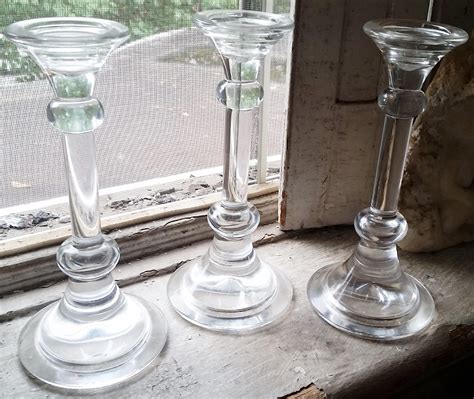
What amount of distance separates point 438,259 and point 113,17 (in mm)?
542

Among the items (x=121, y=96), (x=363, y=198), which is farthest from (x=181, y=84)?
(x=363, y=198)

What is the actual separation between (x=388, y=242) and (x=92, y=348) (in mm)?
357

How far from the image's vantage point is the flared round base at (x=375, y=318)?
0.67 meters

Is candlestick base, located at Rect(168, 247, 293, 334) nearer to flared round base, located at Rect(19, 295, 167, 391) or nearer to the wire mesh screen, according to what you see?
flared round base, located at Rect(19, 295, 167, 391)

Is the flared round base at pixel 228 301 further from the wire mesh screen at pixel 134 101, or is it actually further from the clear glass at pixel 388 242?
the wire mesh screen at pixel 134 101

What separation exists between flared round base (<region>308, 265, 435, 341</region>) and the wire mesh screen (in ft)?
0.89

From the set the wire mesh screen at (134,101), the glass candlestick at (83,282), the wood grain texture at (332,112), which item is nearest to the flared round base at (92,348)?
the glass candlestick at (83,282)

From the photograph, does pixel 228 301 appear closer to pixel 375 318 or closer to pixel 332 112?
pixel 375 318

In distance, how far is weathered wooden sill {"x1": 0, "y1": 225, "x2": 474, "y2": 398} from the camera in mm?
583

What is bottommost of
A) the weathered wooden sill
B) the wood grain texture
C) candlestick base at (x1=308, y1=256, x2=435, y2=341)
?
the weathered wooden sill

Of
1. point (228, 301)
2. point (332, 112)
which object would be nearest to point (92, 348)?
point (228, 301)

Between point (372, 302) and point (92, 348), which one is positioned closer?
point (92, 348)

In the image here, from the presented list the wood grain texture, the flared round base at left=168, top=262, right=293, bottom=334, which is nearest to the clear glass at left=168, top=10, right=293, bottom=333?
the flared round base at left=168, top=262, right=293, bottom=334

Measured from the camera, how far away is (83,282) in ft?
1.98
